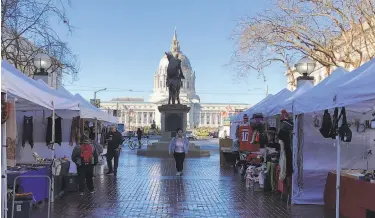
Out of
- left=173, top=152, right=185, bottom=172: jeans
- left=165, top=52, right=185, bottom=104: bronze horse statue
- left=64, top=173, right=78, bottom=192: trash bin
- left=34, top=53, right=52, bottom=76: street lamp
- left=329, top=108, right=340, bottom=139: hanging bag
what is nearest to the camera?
left=329, top=108, right=340, bottom=139: hanging bag

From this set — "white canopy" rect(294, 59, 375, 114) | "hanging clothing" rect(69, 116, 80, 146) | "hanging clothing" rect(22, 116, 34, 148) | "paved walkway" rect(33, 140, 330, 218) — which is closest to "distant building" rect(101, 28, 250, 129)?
"paved walkway" rect(33, 140, 330, 218)

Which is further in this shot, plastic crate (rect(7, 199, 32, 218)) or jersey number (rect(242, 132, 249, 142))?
jersey number (rect(242, 132, 249, 142))

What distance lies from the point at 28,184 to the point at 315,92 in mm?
6342

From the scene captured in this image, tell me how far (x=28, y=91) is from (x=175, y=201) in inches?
193

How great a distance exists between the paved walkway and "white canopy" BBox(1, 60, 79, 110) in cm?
232

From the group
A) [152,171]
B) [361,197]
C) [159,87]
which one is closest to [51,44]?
[152,171]

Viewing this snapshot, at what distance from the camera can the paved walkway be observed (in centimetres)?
1076

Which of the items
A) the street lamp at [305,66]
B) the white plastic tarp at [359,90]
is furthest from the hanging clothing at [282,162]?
the street lamp at [305,66]

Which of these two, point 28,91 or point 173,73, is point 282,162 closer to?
point 28,91

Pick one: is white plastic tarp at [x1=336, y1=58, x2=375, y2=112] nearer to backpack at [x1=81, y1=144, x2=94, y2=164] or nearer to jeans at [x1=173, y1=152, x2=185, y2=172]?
backpack at [x1=81, y1=144, x2=94, y2=164]

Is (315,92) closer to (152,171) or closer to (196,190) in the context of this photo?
(196,190)

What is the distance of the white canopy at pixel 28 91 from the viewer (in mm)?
7958

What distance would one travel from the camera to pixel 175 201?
40.7ft

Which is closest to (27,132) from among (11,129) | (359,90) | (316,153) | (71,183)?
(71,183)
